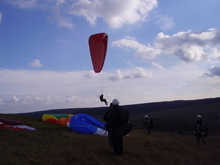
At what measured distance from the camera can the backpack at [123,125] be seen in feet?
22.6

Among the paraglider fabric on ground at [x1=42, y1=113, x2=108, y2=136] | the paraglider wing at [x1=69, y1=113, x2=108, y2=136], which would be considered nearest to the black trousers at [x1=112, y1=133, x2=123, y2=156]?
the paraglider fabric on ground at [x1=42, y1=113, x2=108, y2=136]

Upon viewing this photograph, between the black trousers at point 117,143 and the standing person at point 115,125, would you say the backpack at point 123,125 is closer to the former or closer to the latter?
the standing person at point 115,125

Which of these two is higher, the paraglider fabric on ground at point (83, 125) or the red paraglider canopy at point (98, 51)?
the red paraglider canopy at point (98, 51)

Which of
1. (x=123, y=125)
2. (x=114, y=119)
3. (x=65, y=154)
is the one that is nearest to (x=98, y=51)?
(x=114, y=119)

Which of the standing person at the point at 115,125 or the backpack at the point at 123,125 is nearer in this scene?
the backpack at the point at 123,125

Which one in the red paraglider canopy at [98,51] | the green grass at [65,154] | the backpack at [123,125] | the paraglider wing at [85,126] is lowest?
the green grass at [65,154]

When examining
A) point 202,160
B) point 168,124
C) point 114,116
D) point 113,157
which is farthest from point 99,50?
point 168,124

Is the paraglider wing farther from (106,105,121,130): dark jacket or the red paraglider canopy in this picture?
(106,105,121,130): dark jacket

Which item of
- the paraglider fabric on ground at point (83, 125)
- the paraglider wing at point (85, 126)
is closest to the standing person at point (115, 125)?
the paraglider fabric on ground at point (83, 125)

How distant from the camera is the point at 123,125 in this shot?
6988mm

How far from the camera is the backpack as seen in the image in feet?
22.6

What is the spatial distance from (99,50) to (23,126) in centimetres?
518

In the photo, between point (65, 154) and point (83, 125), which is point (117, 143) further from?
point (83, 125)

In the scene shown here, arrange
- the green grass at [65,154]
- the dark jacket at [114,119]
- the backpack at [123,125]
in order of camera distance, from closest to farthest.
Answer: the green grass at [65,154] → the backpack at [123,125] → the dark jacket at [114,119]
